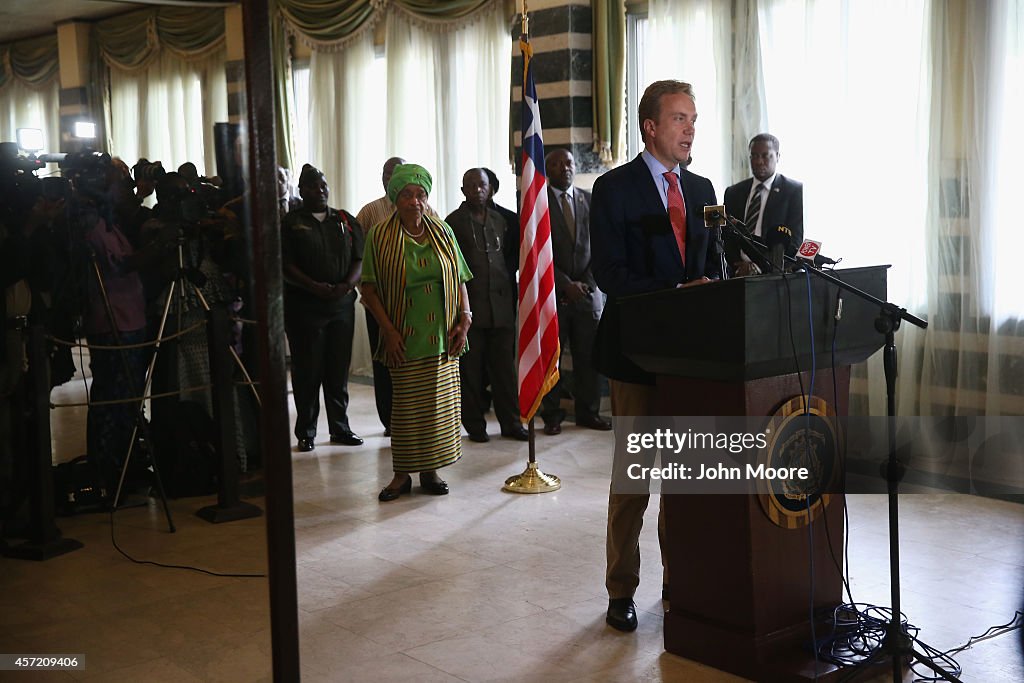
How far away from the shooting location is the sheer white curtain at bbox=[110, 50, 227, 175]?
2.17m

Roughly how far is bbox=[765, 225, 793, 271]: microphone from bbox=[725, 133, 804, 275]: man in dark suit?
125 inches

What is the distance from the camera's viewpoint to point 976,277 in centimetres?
579

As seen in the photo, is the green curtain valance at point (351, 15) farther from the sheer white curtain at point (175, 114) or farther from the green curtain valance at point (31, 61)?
the green curtain valance at point (31, 61)

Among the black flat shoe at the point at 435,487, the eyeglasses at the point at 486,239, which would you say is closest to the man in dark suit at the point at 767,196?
the eyeglasses at the point at 486,239

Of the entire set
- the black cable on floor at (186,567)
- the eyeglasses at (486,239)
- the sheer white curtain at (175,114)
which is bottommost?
the black cable on floor at (186,567)

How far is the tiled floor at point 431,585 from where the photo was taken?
7.28 feet

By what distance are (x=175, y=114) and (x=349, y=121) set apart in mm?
8000

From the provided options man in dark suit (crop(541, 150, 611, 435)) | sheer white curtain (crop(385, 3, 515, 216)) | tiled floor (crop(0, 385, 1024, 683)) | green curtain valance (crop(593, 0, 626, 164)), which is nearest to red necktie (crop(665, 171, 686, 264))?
tiled floor (crop(0, 385, 1024, 683))

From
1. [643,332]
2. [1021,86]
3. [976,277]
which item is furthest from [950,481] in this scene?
[643,332]

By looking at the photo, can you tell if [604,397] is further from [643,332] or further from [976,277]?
[643,332]

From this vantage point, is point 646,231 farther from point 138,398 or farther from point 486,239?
point 486,239

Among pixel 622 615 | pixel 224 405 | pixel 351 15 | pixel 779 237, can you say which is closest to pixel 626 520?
pixel 622 615

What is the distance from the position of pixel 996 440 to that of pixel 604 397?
2.85 meters

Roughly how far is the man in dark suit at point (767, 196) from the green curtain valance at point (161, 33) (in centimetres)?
438
